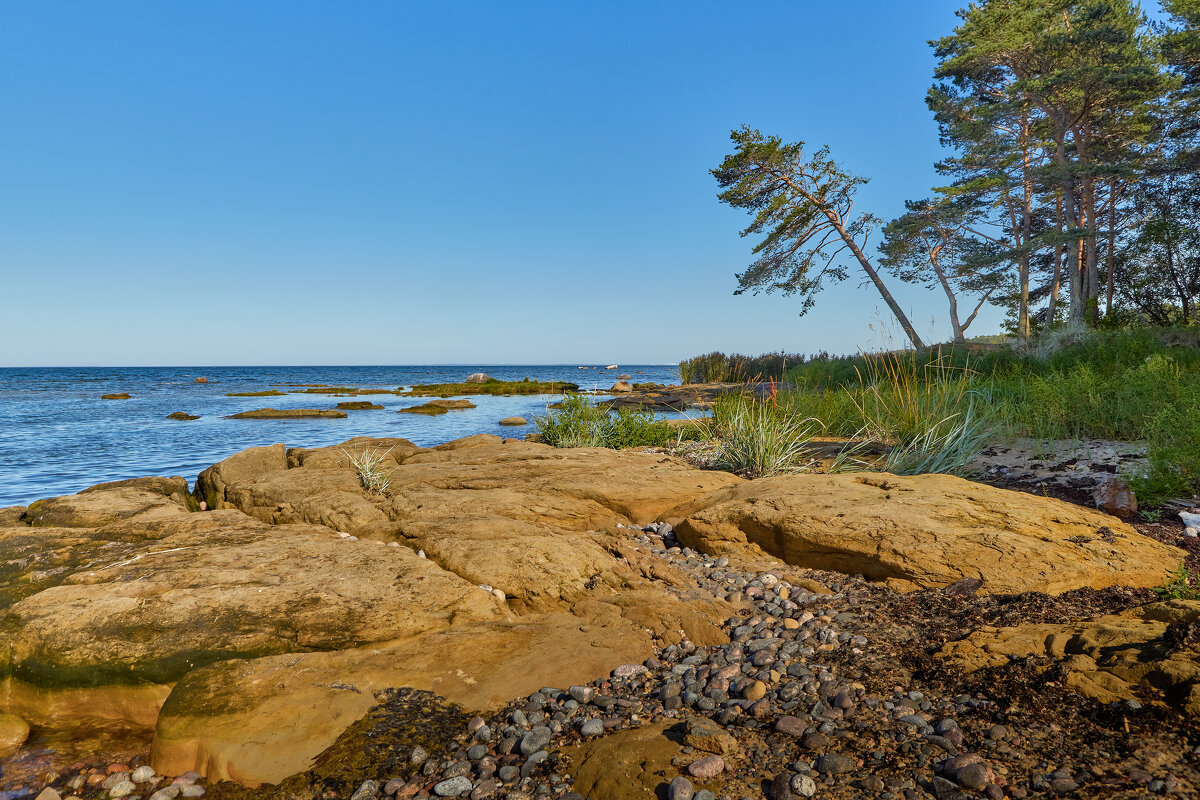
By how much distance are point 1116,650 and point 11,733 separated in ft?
15.6

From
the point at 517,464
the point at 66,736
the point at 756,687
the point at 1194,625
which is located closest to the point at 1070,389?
the point at 1194,625

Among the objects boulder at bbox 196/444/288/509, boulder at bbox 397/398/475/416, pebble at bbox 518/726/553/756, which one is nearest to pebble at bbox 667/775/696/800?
pebble at bbox 518/726/553/756

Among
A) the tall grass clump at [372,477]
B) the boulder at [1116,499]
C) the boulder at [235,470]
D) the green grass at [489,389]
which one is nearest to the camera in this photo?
the boulder at [1116,499]

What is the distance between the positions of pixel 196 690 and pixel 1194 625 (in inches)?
163

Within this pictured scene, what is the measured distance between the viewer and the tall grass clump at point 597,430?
920 cm

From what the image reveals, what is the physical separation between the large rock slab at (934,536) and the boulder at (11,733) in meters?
3.98

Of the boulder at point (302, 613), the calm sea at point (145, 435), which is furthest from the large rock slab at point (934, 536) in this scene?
the calm sea at point (145, 435)

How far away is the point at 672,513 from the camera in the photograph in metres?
5.49

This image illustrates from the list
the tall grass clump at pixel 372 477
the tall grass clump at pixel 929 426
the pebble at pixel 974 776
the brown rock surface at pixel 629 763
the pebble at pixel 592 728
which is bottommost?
the pebble at pixel 592 728

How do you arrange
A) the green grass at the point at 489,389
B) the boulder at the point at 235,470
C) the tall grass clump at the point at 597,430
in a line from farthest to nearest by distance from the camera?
the green grass at the point at 489,389, the tall grass clump at the point at 597,430, the boulder at the point at 235,470

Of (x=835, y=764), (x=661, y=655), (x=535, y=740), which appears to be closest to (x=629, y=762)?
(x=535, y=740)

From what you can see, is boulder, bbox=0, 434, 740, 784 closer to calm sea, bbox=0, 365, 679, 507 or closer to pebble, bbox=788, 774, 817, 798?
pebble, bbox=788, 774, 817, 798

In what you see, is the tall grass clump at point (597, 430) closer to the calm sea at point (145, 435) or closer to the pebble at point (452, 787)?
the calm sea at point (145, 435)

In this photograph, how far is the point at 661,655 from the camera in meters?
3.07
